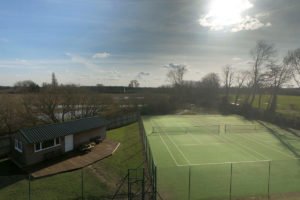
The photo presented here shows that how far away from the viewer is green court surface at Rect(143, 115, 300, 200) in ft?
41.1

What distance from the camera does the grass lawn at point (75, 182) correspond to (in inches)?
488

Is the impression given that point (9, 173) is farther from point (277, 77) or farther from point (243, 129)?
point (277, 77)

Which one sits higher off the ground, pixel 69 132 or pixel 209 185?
pixel 69 132

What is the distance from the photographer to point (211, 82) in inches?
2899

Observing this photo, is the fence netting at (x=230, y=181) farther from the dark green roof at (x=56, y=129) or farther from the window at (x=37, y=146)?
the window at (x=37, y=146)

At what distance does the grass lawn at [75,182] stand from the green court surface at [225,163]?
2.55 m

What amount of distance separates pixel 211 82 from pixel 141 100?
32222 millimetres

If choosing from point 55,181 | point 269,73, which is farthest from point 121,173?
point 269,73

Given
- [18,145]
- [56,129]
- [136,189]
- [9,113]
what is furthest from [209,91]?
[136,189]

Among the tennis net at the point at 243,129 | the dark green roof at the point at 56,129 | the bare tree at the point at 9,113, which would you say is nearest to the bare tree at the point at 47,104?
the bare tree at the point at 9,113

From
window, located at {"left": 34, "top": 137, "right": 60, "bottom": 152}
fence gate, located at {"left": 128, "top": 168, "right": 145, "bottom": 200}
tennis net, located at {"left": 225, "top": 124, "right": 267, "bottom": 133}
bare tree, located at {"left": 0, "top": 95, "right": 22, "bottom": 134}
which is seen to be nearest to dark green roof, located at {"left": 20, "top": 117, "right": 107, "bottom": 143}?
window, located at {"left": 34, "top": 137, "right": 60, "bottom": 152}

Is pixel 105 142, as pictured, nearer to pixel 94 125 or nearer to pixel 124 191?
pixel 94 125

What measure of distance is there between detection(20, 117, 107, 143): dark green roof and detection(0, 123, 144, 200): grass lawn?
2.63 meters

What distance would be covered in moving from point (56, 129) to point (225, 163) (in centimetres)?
1362
